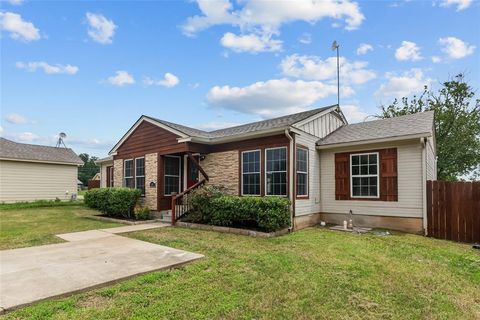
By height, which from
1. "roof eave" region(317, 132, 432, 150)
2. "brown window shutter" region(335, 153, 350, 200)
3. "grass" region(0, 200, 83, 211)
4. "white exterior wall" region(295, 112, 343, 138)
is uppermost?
"white exterior wall" region(295, 112, 343, 138)

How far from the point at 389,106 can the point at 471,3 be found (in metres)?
15.6

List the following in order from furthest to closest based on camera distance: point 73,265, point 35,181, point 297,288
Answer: point 35,181 → point 73,265 → point 297,288

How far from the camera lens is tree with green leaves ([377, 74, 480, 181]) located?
67.2 feet

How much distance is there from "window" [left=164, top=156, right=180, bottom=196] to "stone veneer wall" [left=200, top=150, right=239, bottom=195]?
1725mm

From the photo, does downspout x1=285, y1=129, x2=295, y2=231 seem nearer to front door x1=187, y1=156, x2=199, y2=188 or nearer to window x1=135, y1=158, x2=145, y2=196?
front door x1=187, y1=156, x2=199, y2=188

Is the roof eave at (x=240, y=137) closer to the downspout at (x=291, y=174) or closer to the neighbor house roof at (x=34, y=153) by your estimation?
the downspout at (x=291, y=174)

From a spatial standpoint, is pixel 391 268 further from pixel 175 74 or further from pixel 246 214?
pixel 175 74

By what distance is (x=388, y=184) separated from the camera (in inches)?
366

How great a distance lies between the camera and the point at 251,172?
34.2 ft

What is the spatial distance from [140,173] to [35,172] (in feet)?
35.0

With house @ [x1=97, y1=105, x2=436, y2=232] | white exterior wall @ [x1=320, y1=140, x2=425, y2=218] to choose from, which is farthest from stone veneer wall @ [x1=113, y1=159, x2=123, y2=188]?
white exterior wall @ [x1=320, y1=140, x2=425, y2=218]

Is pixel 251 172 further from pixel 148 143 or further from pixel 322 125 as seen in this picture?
pixel 148 143

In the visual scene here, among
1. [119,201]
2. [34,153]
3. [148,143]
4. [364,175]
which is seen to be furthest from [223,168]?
[34,153]

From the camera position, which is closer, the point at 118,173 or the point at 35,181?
the point at 118,173
